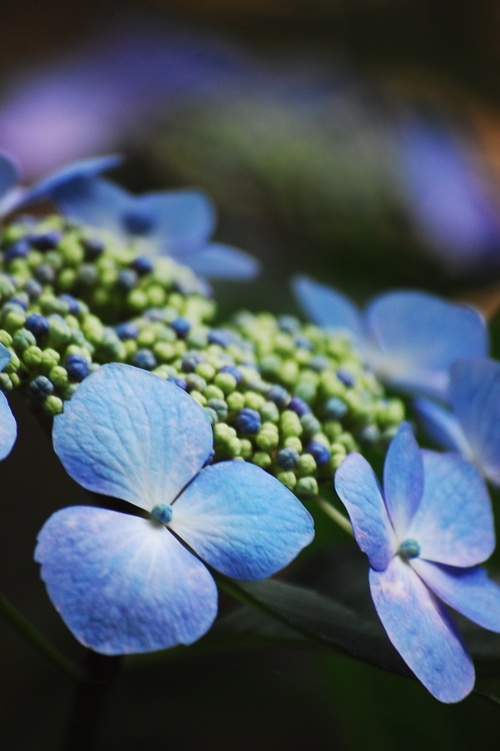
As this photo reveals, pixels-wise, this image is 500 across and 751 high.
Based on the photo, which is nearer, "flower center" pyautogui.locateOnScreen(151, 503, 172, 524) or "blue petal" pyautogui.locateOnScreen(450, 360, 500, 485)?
"flower center" pyautogui.locateOnScreen(151, 503, 172, 524)

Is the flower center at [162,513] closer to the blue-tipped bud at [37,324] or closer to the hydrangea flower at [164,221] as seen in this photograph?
the blue-tipped bud at [37,324]

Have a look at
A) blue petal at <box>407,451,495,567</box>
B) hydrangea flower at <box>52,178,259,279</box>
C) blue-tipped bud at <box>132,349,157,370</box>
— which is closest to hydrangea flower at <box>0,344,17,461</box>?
blue-tipped bud at <box>132,349,157,370</box>

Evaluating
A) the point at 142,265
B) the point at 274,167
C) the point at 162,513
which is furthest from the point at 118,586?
the point at 274,167

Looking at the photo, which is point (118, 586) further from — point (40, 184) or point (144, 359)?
point (40, 184)

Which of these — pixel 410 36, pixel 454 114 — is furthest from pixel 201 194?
pixel 410 36

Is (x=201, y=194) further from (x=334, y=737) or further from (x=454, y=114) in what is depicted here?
(x=454, y=114)

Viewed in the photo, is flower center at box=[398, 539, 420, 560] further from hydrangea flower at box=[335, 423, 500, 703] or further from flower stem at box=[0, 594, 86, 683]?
flower stem at box=[0, 594, 86, 683]
